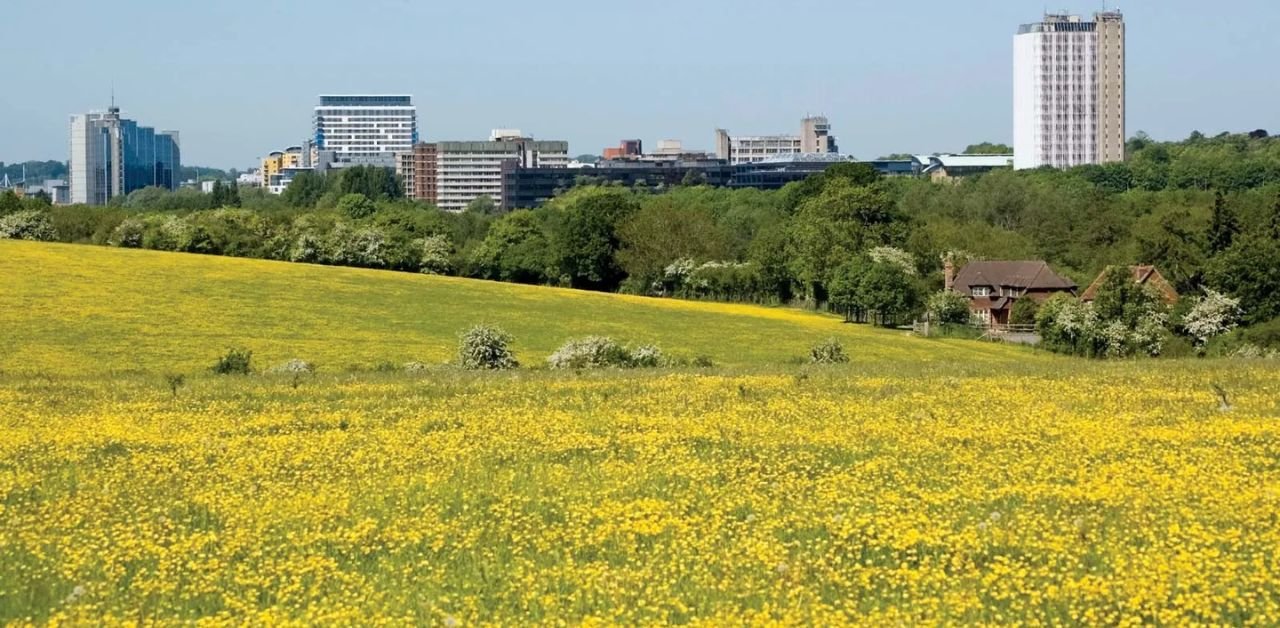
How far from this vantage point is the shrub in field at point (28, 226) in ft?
351

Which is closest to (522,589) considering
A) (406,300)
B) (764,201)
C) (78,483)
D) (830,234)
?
(78,483)

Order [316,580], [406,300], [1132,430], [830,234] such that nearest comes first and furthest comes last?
[316,580] → [1132,430] → [406,300] → [830,234]

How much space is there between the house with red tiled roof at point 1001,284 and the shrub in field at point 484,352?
215 feet

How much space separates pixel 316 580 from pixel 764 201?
168m

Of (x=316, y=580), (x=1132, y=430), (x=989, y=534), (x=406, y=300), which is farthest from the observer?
(x=406, y=300)

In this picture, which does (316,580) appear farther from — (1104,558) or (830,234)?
(830,234)

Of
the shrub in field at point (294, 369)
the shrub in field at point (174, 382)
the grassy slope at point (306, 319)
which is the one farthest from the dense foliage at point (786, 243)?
the shrub in field at point (174, 382)

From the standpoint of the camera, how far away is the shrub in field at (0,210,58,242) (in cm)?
10694

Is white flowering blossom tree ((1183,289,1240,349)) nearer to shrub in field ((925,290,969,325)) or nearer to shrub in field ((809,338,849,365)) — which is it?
shrub in field ((925,290,969,325))

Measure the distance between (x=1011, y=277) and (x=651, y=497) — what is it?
316 feet

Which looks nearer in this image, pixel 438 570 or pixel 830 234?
pixel 438 570

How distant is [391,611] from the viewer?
13.8 meters

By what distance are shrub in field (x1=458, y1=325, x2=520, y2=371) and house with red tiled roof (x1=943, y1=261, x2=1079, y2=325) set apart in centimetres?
6563

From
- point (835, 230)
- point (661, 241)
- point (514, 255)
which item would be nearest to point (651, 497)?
point (835, 230)
